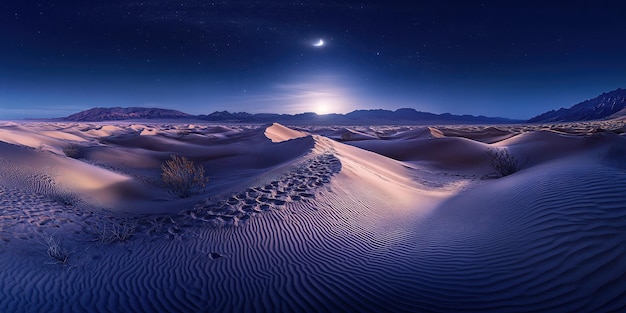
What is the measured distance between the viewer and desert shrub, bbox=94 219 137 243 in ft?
16.7

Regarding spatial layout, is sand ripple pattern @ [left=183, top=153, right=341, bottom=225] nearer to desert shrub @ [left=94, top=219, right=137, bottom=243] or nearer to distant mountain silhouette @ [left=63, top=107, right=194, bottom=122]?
desert shrub @ [left=94, top=219, right=137, bottom=243]

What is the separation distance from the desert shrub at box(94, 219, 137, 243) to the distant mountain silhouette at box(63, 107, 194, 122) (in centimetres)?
14667

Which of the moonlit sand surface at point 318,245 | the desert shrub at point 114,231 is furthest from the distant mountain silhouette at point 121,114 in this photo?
the desert shrub at point 114,231

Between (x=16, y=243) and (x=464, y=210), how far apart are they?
308 inches

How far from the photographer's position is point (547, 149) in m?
12.6

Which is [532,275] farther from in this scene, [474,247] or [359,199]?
[359,199]

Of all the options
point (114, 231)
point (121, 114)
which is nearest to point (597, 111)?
point (114, 231)

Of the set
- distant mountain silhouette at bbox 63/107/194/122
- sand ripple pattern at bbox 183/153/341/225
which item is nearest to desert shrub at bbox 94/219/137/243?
sand ripple pattern at bbox 183/153/341/225

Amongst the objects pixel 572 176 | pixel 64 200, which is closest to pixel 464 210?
pixel 572 176

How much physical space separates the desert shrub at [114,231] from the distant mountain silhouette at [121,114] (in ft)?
481

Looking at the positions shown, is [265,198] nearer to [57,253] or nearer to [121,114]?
[57,253]

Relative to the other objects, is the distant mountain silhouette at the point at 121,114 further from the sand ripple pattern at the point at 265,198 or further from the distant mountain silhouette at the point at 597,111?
the distant mountain silhouette at the point at 597,111

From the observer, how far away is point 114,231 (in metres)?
5.16

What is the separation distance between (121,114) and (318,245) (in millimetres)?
164103
